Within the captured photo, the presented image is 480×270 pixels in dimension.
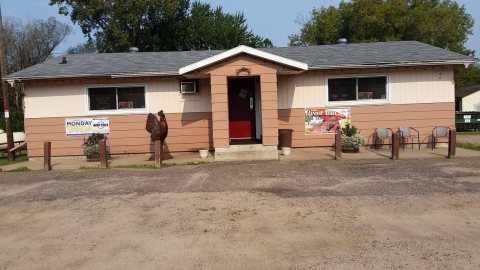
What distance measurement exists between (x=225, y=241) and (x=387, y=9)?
3647cm

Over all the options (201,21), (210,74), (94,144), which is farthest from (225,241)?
(201,21)

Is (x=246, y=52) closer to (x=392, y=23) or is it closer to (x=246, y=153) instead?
(x=246, y=153)

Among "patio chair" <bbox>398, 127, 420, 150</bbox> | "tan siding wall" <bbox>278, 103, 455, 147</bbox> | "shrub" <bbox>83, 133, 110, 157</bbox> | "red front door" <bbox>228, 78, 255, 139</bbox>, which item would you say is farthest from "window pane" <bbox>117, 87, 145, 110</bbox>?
"patio chair" <bbox>398, 127, 420, 150</bbox>

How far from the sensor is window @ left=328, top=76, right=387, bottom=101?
15.1m

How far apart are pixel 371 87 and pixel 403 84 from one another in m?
1.04

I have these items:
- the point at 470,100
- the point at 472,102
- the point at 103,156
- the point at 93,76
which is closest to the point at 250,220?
the point at 103,156

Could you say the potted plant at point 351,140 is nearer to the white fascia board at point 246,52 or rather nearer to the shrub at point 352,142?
the shrub at point 352,142

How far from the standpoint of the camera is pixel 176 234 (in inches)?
245

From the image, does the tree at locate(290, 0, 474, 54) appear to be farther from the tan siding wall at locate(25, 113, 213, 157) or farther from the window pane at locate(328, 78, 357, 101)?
the tan siding wall at locate(25, 113, 213, 157)

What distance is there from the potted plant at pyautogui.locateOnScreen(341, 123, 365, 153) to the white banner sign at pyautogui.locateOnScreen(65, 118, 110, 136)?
7.80 meters

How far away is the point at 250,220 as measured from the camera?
680 cm

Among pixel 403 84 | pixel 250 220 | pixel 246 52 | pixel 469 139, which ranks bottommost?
pixel 250 220

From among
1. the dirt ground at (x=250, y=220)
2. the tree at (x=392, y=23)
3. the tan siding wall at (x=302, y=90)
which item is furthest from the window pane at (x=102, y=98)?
the tree at (x=392, y=23)

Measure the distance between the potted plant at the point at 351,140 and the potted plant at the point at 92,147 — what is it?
25.4 ft
